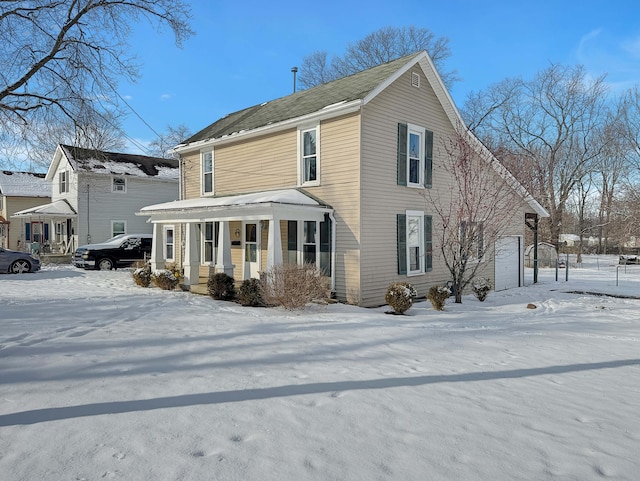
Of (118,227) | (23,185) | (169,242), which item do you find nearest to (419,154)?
(169,242)

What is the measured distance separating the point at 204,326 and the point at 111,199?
21403 millimetres

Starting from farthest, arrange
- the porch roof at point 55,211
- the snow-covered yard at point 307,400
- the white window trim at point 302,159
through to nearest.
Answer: the porch roof at point 55,211
the white window trim at point 302,159
the snow-covered yard at point 307,400

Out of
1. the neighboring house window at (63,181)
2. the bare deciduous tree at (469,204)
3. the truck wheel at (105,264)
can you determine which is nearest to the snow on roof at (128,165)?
the neighboring house window at (63,181)

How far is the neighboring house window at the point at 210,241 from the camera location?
15.8 metres

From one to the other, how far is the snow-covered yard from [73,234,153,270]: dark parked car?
A: 36.5 ft

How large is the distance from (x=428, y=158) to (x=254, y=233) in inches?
240

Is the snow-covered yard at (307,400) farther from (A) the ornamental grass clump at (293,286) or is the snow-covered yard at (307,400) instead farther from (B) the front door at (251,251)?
(B) the front door at (251,251)

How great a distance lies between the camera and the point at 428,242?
45.6ft

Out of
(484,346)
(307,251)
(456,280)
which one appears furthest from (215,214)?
(484,346)

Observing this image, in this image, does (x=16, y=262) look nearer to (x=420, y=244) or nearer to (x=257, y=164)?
(x=257, y=164)

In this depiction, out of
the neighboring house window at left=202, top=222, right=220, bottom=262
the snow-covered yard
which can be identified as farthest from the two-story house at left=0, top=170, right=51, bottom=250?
the snow-covered yard

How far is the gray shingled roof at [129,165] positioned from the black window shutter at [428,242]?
19.0 meters

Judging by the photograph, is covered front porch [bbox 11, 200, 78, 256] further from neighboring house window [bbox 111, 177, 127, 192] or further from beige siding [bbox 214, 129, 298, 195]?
beige siding [bbox 214, 129, 298, 195]

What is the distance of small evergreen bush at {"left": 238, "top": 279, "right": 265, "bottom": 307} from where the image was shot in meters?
10.7
